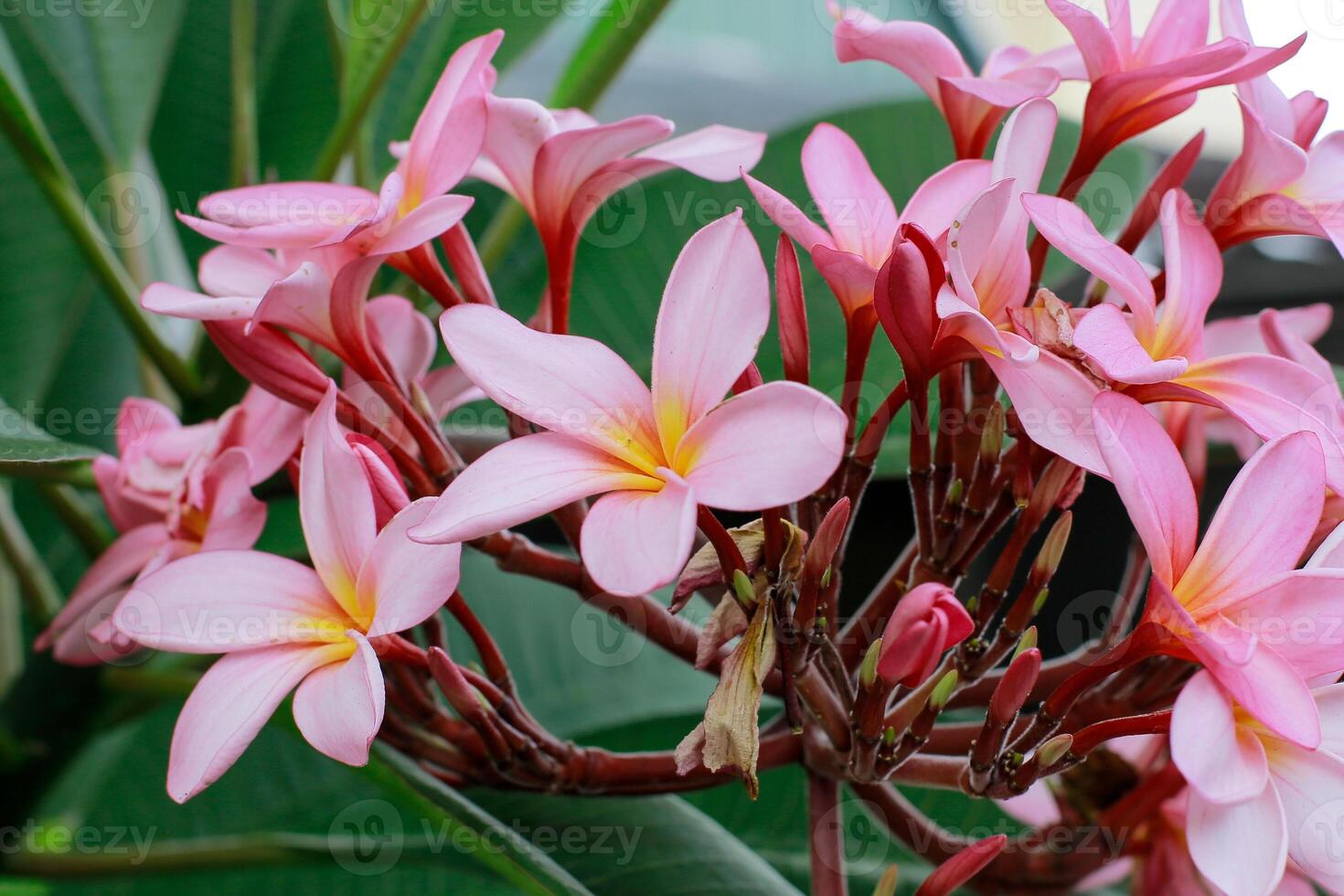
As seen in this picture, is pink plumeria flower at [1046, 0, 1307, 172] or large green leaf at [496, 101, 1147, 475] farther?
large green leaf at [496, 101, 1147, 475]

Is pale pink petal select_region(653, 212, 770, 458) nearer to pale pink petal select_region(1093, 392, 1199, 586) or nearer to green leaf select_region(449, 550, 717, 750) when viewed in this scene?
pale pink petal select_region(1093, 392, 1199, 586)

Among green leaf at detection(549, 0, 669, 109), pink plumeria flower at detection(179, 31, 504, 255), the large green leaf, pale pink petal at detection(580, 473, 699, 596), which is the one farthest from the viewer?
the large green leaf

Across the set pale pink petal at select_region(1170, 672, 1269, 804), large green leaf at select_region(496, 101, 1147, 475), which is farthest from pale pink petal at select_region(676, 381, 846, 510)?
large green leaf at select_region(496, 101, 1147, 475)

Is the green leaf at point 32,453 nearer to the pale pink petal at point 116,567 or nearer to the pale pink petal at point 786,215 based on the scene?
the pale pink petal at point 116,567

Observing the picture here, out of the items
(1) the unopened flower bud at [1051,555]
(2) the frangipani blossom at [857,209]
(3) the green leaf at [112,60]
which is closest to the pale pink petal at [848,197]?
(2) the frangipani blossom at [857,209]

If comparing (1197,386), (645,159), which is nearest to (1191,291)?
(1197,386)

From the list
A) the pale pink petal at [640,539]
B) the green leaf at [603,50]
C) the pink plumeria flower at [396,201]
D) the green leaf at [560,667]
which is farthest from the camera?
the green leaf at [560,667]

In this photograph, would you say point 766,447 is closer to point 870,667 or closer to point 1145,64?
point 870,667
